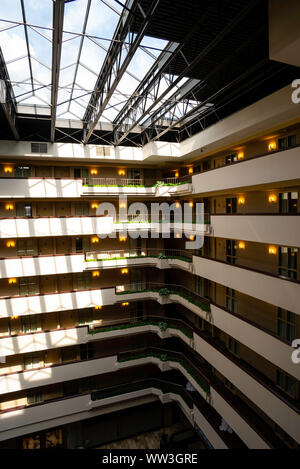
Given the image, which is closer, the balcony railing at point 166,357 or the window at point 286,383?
the window at point 286,383

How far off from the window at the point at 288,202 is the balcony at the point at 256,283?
10.1 ft

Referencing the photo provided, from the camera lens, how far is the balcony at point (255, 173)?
370 inches

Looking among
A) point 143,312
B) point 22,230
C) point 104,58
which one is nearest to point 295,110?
point 104,58

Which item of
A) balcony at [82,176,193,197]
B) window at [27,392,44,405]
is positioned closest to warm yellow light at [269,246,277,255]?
balcony at [82,176,193,197]

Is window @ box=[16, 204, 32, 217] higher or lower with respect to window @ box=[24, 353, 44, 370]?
higher

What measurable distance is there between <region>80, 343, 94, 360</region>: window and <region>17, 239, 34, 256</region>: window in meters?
7.17

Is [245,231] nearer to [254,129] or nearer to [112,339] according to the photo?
[254,129]

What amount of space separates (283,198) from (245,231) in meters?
2.33

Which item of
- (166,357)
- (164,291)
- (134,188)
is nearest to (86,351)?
(166,357)

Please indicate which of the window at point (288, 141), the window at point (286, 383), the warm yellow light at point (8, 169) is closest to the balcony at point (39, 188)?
the warm yellow light at point (8, 169)

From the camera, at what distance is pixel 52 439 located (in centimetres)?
1759

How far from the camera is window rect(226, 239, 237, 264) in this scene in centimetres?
1523

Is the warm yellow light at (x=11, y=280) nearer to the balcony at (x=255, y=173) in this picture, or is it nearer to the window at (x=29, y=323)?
the window at (x=29, y=323)

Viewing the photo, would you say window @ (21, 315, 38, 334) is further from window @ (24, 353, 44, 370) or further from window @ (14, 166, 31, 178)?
window @ (14, 166, 31, 178)
